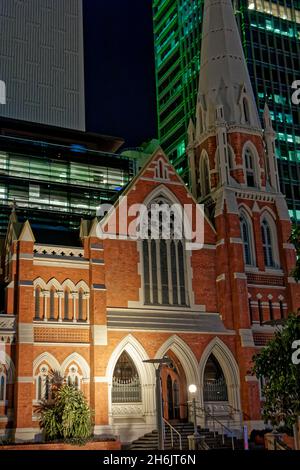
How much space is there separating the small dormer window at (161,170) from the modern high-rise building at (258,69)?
39643 millimetres

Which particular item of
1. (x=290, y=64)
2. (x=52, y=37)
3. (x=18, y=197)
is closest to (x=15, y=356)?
(x=18, y=197)

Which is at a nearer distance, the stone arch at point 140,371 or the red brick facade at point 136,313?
the red brick facade at point 136,313

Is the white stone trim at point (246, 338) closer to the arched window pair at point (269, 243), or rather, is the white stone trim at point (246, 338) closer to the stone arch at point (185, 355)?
the stone arch at point (185, 355)

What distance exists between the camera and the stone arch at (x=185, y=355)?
33.6 m

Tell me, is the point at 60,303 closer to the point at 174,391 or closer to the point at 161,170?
the point at 174,391

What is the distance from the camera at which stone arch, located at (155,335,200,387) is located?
3362 centimetres

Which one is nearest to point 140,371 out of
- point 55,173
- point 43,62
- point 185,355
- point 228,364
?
point 185,355

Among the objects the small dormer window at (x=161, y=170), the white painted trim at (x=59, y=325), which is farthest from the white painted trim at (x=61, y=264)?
the small dormer window at (x=161, y=170)

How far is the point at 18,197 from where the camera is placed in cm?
5272

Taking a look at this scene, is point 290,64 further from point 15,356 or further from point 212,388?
point 15,356

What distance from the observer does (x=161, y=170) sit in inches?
1499

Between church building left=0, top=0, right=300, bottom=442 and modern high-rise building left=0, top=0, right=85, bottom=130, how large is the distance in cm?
3428

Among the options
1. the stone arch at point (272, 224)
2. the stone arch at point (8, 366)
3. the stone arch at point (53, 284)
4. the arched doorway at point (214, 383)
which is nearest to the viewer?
the stone arch at point (8, 366)

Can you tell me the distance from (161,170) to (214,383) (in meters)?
12.8
